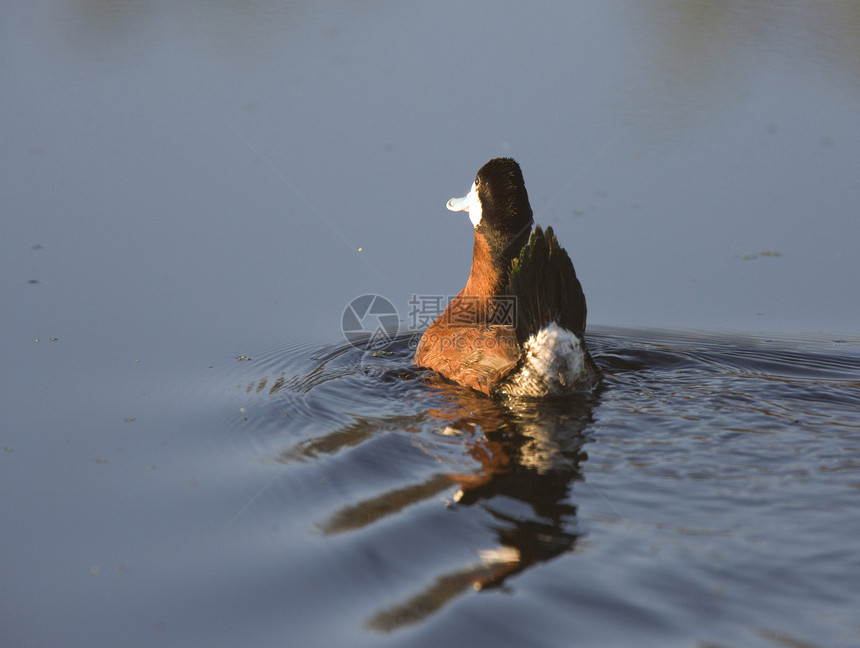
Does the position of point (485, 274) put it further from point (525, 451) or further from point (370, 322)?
point (525, 451)

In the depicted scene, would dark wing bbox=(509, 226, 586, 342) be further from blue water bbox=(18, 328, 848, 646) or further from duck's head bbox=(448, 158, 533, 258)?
duck's head bbox=(448, 158, 533, 258)

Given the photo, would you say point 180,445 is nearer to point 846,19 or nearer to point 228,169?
point 228,169

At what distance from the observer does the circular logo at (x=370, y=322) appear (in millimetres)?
6992

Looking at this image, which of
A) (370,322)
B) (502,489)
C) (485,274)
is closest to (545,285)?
(485,274)

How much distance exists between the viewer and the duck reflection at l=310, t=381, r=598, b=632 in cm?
357

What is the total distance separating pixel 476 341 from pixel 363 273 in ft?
5.14

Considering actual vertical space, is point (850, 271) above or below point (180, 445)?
above

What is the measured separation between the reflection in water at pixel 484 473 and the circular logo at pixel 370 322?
0.58m

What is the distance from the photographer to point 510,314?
6.32 metres

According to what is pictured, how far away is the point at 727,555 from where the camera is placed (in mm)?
3730

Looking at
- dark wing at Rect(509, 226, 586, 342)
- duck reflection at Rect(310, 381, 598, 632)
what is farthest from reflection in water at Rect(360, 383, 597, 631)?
dark wing at Rect(509, 226, 586, 342)

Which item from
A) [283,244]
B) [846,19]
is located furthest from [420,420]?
[846,19]

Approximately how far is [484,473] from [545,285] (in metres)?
1.57

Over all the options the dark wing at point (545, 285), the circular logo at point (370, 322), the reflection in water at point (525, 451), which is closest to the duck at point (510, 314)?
the dark wing at point (545, 285)
